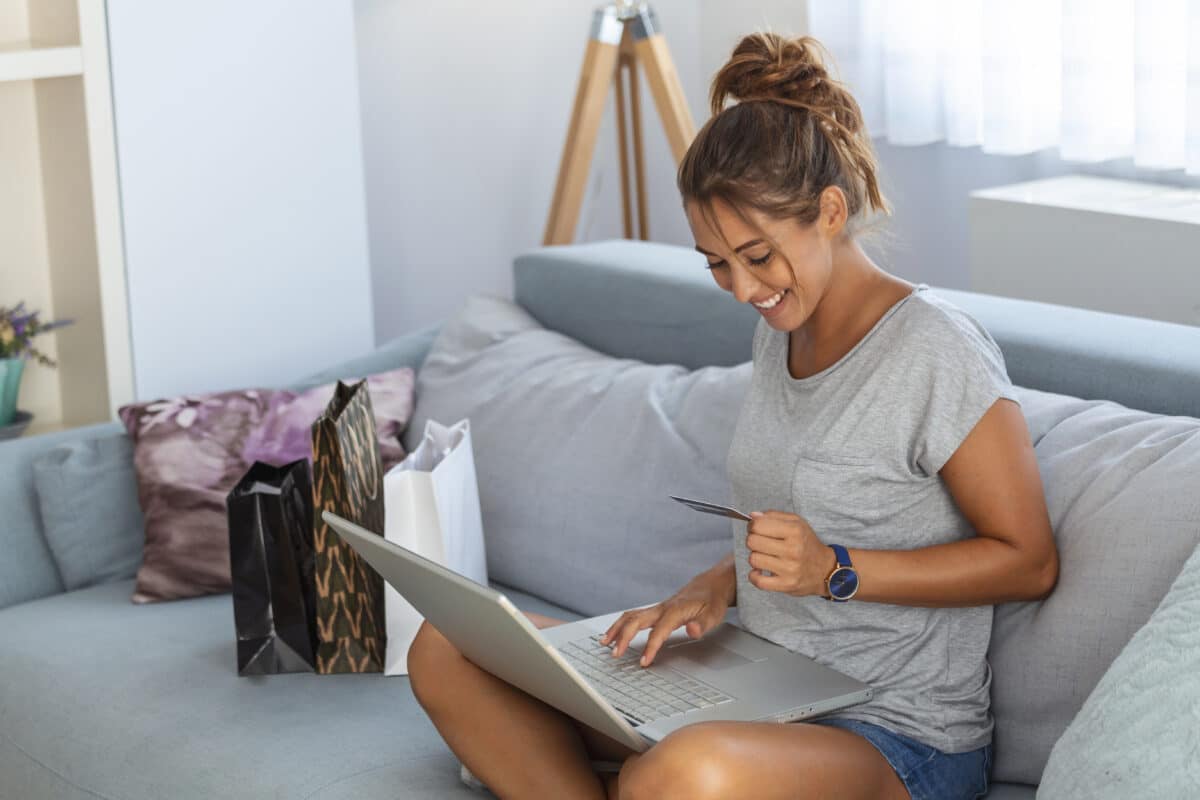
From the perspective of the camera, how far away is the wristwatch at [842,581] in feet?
4.49

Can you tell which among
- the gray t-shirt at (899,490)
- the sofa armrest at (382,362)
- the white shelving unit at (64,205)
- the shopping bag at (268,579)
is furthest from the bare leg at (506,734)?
the white shelving unit at (64,205)

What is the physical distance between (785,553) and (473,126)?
96.3 inches

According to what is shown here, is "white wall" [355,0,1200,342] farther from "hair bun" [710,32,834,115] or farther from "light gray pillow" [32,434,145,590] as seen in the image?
"hair bun" [710,32,834,115]

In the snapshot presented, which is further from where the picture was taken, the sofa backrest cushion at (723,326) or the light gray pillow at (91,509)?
the light gray pillow at (91,509)

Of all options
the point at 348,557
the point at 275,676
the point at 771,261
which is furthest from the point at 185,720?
the point at 771,261

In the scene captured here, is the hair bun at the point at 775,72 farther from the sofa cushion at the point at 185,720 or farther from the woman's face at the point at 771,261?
the sofa cushion at the point at 185,720

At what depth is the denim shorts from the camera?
140 centimetres

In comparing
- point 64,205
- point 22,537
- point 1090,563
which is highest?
point 64,205

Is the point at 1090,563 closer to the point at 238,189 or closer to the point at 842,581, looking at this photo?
the point at 842,581

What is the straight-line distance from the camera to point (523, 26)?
11.9 feet

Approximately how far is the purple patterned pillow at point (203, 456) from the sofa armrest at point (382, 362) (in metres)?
0.15

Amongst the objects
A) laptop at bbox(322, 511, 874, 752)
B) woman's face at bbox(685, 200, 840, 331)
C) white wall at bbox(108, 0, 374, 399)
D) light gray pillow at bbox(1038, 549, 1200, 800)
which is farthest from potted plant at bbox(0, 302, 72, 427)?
light gray pillow at bbox(1038, 549, 1200, 800)

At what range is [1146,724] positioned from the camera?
3.78 feet

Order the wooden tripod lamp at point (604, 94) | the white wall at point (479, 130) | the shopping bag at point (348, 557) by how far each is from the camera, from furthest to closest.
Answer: the white wall at point (479, 130), the wooden tripod lamp at point (604, 94), the shopping bag at point (348, 557)
